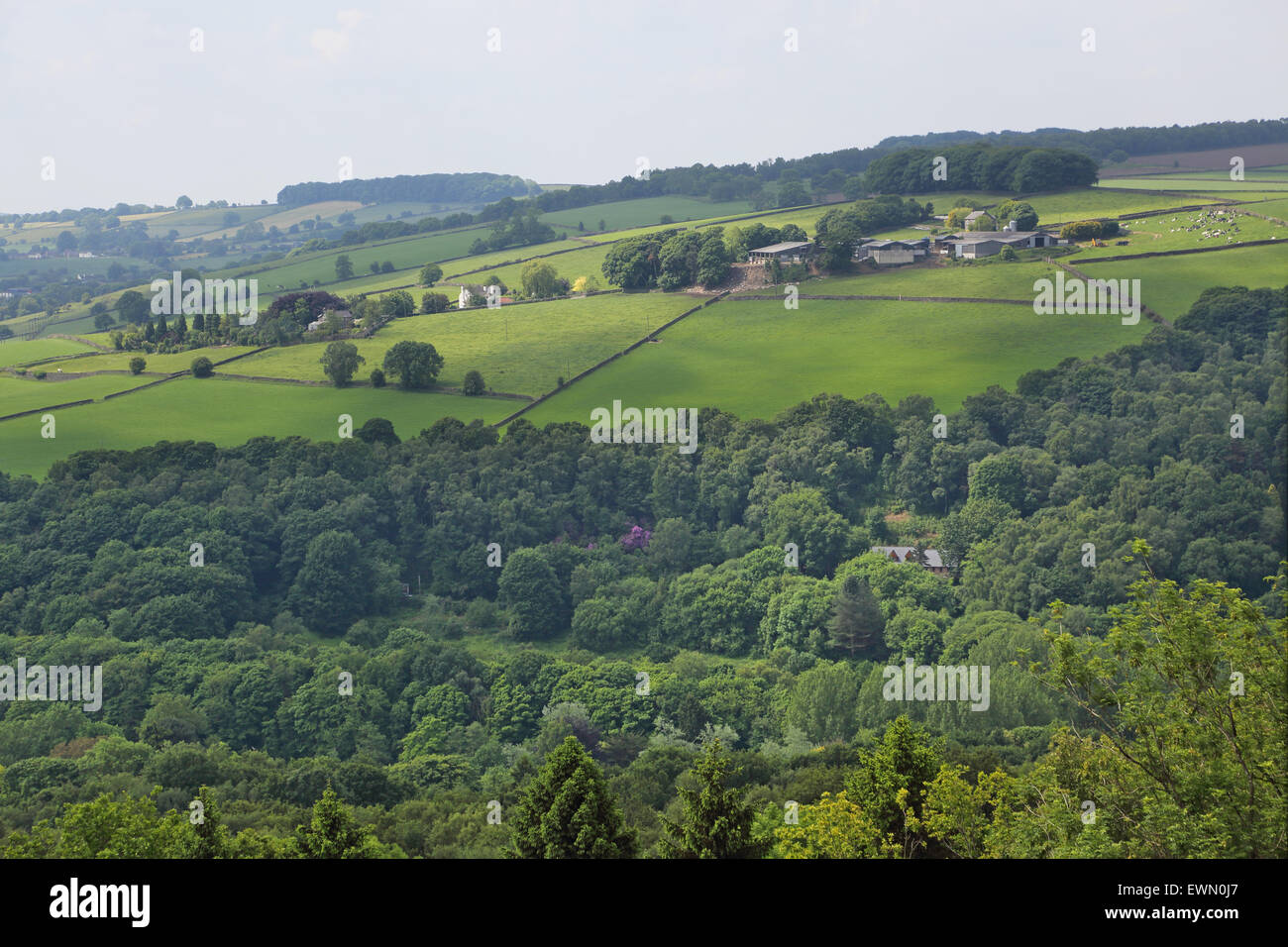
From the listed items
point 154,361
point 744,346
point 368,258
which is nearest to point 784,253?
point 744,346

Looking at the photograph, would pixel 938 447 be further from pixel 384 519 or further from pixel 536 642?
pixel 384 519

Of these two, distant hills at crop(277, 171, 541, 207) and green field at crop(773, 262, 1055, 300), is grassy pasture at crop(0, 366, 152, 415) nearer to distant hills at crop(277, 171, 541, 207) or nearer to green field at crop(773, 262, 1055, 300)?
green field at crop(773, 262, 1055, 300)

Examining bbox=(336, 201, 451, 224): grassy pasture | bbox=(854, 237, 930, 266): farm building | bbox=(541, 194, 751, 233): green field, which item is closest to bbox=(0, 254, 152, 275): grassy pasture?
bbox=(336, 201, 451, 224): grassy pasture

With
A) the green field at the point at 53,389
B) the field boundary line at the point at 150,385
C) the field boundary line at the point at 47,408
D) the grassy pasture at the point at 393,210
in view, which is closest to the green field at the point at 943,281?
the field boundary line at the point at 150,385

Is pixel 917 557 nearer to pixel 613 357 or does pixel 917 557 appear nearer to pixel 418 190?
pixel 613 357

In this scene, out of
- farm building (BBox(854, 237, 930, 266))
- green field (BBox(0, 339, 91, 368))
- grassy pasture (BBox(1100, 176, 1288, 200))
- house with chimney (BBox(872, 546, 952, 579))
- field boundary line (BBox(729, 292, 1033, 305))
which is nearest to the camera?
house with chimney (BBox(872, 546, 952, 579))
